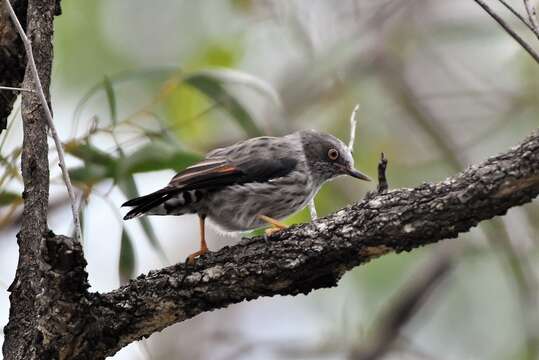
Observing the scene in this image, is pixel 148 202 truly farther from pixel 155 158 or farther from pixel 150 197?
pixel 155 158

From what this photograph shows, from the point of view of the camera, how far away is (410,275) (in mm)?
9617

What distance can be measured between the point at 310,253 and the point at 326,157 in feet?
7.01

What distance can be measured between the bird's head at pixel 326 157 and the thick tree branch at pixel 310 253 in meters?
1.79

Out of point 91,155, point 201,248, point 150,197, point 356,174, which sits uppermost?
point 91,155

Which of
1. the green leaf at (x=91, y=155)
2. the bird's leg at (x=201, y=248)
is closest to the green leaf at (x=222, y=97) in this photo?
the green leaf at (x=91, y=155)

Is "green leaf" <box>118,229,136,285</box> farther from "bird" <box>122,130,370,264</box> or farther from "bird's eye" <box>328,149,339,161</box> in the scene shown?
"bird's eye" <box>328,149,339,161</box>

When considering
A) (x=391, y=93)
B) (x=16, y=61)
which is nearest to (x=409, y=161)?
Answer: (x=391, y=93)

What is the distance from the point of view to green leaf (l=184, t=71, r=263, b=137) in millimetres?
5824

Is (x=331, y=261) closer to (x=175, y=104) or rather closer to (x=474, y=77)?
(x=175, y=104)

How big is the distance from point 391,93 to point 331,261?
7027mm

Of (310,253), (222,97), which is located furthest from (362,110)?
(310,253)

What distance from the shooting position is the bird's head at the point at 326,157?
5.67 m

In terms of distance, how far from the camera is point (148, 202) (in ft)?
15.0

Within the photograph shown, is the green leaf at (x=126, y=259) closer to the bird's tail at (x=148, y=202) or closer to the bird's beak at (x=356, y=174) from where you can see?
the bird's tail at (x=148, y=202)
